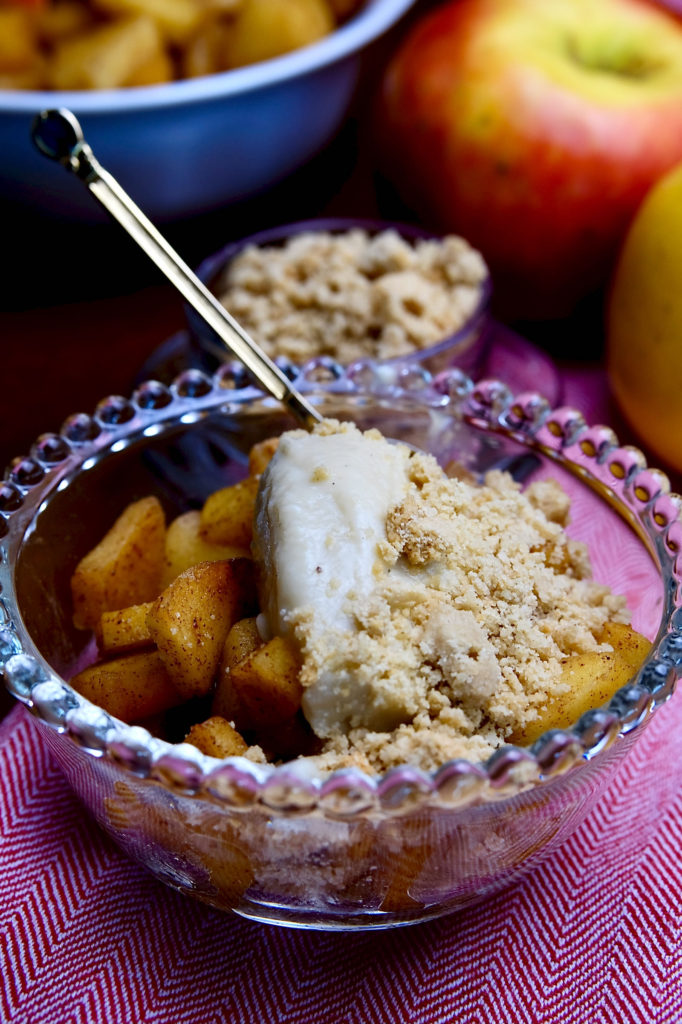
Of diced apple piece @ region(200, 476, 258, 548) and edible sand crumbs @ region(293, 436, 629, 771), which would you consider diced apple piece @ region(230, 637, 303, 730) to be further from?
diced apple piece @ region(200, 476, 258, 548)

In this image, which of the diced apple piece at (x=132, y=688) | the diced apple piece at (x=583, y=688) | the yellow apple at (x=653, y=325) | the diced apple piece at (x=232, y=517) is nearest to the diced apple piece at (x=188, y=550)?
the diced apple piece at (x=232, y=517)

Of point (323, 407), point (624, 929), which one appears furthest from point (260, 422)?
point (624, 929)

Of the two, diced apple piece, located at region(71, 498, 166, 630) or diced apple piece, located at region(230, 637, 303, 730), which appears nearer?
diced apple piece, located at region(230, 637, 303, 730)

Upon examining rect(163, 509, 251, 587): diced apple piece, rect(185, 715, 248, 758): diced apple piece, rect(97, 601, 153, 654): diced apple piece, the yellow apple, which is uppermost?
rect(97, 601, 153, 654): diced apple piece

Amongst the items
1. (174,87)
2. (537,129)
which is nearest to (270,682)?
(174,87)

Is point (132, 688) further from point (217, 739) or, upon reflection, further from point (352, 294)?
point (352, 294)

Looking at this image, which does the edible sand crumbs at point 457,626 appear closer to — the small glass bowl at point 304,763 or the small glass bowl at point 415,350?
the small glass bowl at point 304,763

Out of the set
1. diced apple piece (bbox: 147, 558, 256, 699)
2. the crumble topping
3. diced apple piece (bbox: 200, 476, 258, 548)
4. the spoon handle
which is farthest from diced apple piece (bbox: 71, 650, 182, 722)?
the crumble topping
